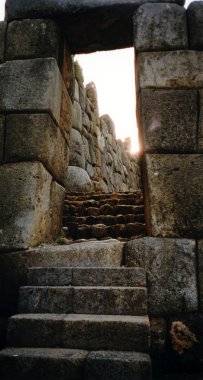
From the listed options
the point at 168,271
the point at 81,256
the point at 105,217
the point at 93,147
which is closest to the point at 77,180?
the point at 93,147

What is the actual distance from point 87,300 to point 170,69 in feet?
7.13

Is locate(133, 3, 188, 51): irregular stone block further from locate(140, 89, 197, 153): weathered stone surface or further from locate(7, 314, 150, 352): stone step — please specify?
locate(7, 314, 150, 352): stone step

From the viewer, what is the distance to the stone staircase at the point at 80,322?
5.66 feet

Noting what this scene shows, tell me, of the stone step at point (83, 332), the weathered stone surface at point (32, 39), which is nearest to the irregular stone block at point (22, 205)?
the stone step at point (83, 332)

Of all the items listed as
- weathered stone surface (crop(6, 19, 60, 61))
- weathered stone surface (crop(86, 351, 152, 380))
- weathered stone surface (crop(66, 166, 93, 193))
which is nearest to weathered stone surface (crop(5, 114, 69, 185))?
weathered stone surface (crop(6, 19, 60, 61))

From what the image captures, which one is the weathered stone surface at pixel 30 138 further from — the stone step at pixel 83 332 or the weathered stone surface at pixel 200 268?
the weathered stone surface at pixel 200 268

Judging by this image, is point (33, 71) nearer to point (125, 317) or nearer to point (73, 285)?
point (73, 285)

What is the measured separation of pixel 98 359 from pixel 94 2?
10.5ft

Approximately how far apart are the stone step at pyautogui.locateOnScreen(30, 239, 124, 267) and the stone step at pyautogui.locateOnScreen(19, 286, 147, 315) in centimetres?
37

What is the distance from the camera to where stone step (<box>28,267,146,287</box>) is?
2.33 metres

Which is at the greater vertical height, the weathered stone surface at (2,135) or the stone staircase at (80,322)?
the weathered stone surface at (2,135)

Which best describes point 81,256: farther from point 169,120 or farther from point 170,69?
point 170,69

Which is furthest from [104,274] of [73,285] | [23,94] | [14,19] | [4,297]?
[14,19]

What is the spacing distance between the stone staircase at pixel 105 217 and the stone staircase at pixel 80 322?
2.17ft
